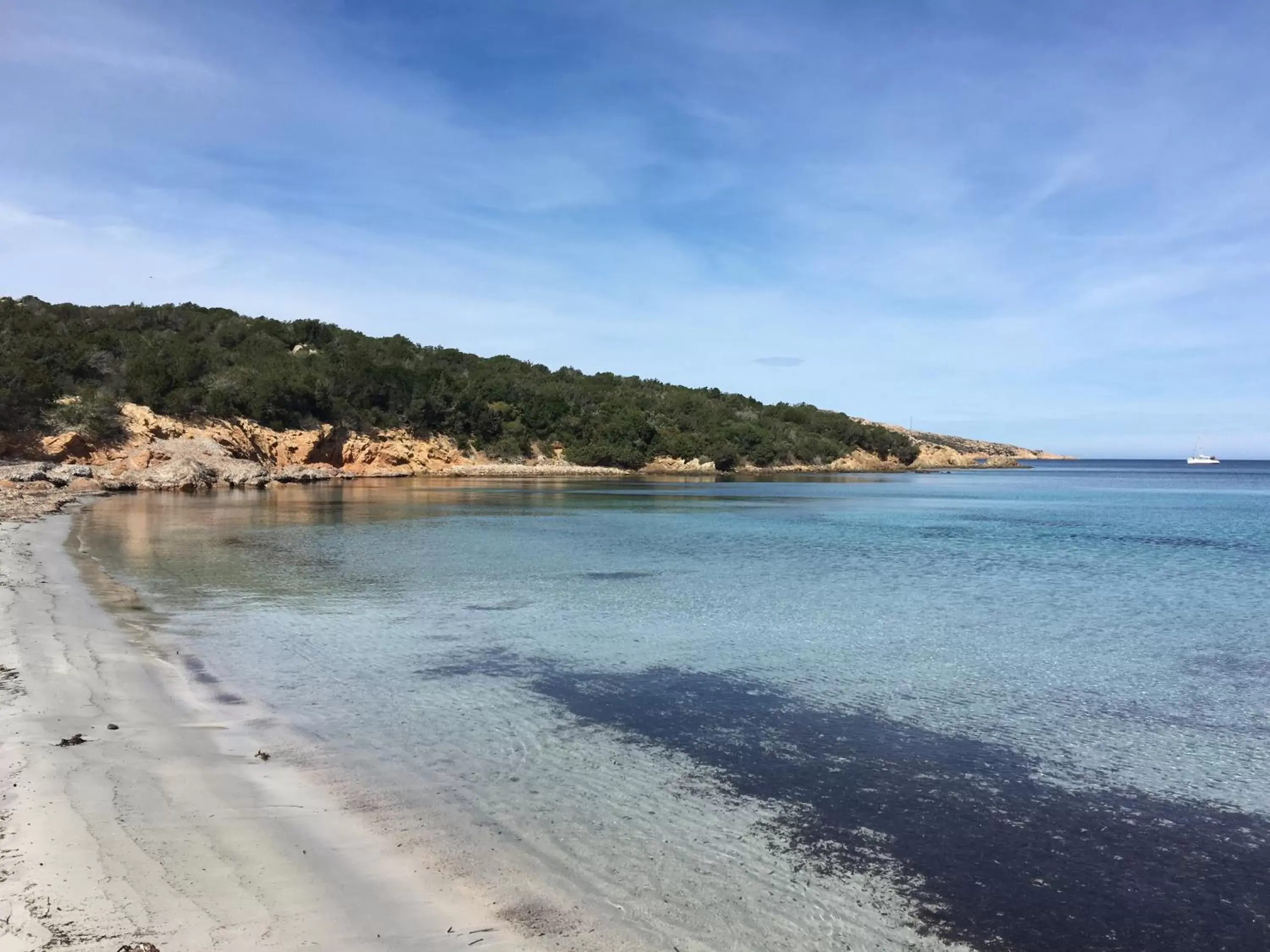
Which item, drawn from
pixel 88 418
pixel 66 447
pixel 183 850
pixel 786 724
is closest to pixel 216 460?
pixel 88 418

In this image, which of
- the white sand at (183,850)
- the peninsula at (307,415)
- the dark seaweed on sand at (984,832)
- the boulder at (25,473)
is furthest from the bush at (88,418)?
the dark seaweed on sand at (984,832)

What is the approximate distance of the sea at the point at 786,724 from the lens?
448cm

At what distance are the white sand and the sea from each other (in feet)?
1.48

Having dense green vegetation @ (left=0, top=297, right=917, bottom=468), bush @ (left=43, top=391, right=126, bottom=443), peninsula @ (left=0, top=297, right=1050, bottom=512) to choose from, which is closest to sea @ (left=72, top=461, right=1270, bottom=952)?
peninsula @ (left=0, top=297, right=1050, bottom=512)

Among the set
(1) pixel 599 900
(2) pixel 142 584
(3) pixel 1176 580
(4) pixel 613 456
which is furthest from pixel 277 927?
(4) pixel 613 456

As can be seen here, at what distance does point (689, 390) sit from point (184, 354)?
64.7 meters

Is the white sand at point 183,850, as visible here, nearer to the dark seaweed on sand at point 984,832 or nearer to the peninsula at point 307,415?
the dark seaweed on sand at point 984,832

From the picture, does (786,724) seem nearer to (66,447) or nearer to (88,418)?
(66,447)

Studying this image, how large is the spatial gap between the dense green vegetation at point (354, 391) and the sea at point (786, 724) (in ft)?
105

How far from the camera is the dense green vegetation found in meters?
46.1

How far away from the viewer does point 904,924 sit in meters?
4.21

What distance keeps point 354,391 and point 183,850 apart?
60.0m

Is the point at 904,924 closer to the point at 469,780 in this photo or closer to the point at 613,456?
the point at 469,780

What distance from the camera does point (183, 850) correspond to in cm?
Result: 449
